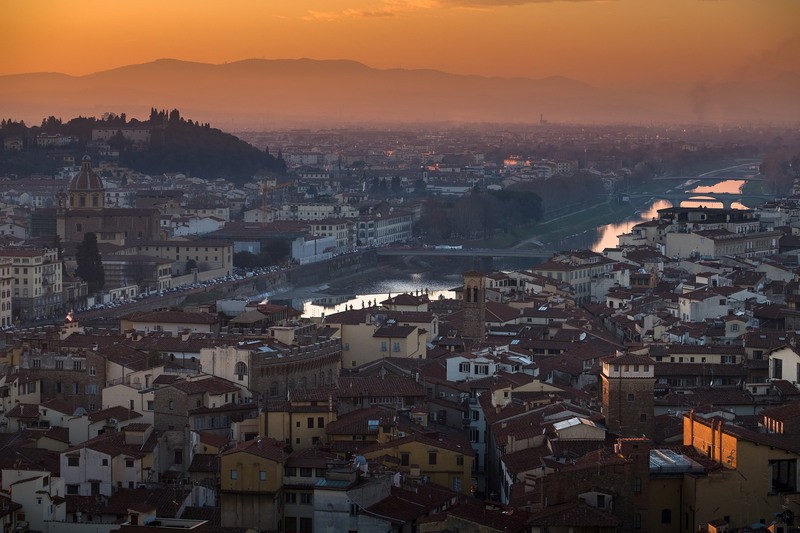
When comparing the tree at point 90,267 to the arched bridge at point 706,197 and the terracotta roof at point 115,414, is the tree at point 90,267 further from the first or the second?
the arched bridge at point 706,197

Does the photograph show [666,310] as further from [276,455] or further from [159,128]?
[159,128]

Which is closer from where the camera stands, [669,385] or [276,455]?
[276,455]

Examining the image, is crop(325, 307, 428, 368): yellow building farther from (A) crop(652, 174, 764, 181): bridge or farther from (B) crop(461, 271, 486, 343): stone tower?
(A) crop(652, 174, 764, 181): bridge

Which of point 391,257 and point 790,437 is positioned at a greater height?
point 790,437

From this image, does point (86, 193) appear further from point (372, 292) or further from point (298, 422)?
point (298, 422)

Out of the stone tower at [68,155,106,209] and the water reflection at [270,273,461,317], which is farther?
the stone tower at [68,155,106,209]

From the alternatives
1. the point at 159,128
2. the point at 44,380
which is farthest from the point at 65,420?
the point at 159,128

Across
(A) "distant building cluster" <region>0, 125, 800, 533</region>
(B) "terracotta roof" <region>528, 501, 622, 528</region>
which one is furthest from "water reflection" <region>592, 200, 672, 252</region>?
(B) "terracotta roof" <region>528, 501, 622, 528</region>
